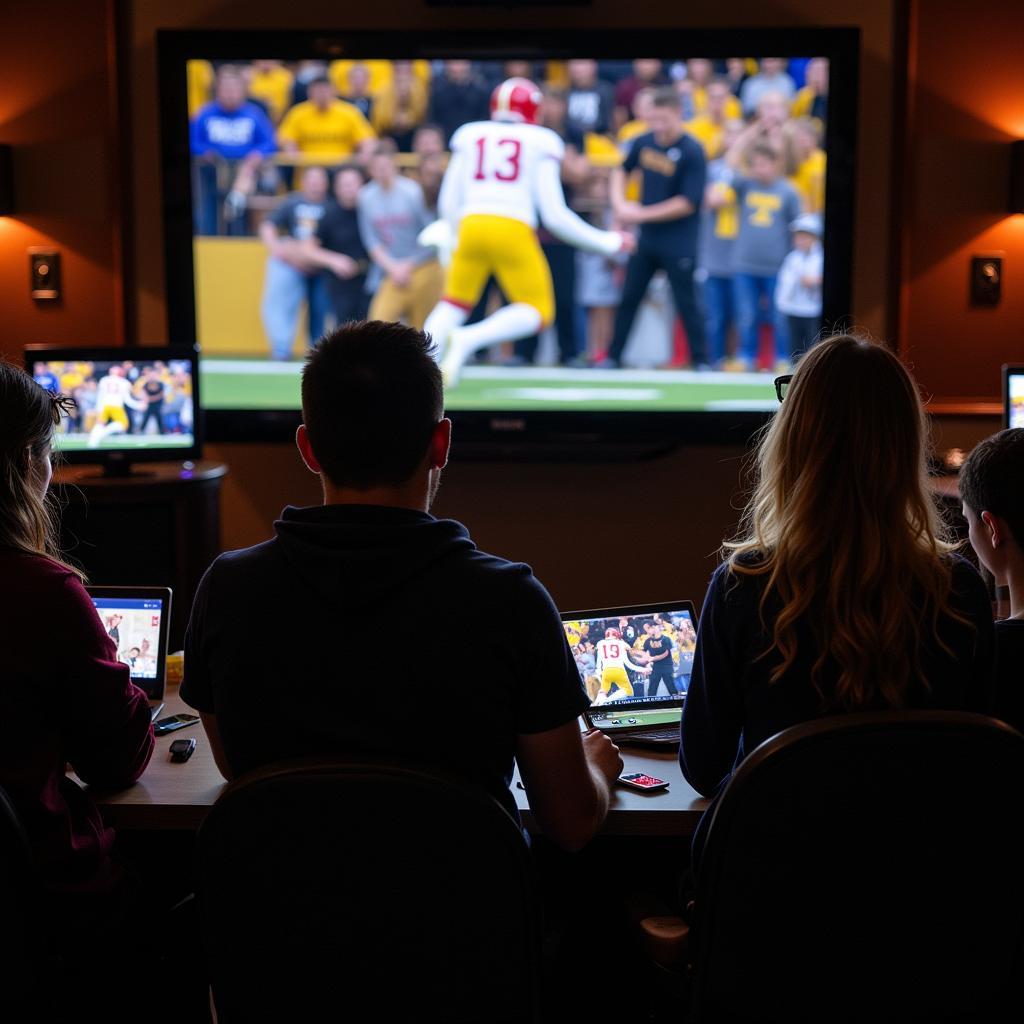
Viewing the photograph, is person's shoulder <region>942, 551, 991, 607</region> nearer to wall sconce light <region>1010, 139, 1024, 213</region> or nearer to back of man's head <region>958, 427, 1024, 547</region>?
back of man's head <region>958, 427, 1024, 547</region>

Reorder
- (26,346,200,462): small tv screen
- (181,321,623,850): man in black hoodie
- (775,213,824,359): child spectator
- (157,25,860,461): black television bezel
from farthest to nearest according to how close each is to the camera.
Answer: (775,213,824,359): child spectator → (157,25,860,461): black television bezel → (26,346,200,462): small tv screen → (181,321,623,850): man in black hoodie

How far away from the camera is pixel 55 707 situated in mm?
1562

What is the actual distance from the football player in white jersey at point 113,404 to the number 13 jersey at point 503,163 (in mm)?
1360

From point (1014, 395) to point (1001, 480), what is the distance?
199 centimetres

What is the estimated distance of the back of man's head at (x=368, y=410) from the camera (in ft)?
4.49

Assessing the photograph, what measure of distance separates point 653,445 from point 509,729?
2921mm

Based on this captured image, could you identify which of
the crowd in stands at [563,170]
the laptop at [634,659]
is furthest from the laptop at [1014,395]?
the laptop at [634,659]

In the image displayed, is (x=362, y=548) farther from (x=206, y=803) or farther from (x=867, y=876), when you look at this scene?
(x=867, y=876)

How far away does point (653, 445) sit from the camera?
4.17m

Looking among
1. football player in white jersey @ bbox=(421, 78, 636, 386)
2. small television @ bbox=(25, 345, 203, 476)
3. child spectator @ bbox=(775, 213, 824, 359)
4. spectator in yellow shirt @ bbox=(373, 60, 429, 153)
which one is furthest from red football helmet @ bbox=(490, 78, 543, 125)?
small television @ bbox=(25, 345, 203, 476)

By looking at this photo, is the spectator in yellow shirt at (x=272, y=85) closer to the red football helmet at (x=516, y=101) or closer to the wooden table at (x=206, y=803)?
the red football helmet at (x=516, y=101)

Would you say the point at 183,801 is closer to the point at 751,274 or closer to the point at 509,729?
the point at 509,729

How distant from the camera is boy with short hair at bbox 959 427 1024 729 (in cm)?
165

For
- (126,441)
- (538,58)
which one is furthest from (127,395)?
(538,58)
